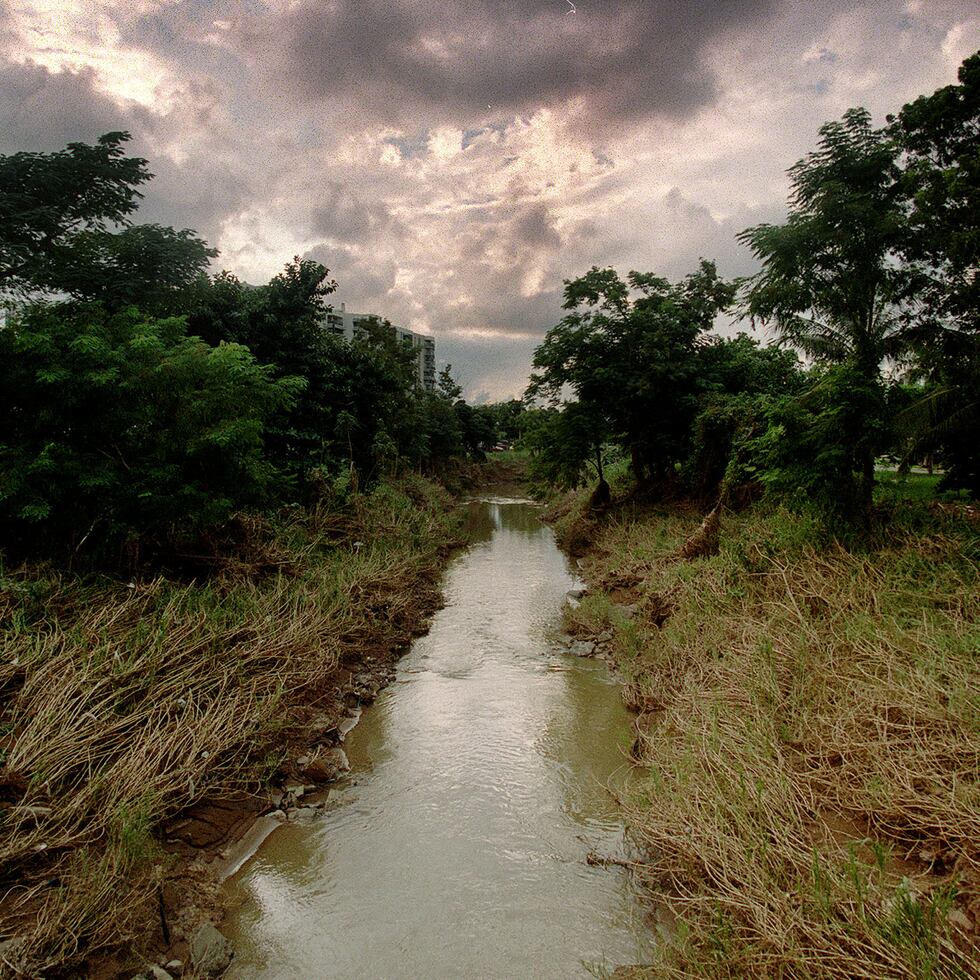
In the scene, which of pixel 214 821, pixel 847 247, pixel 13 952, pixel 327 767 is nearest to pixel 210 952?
pixel 13 952

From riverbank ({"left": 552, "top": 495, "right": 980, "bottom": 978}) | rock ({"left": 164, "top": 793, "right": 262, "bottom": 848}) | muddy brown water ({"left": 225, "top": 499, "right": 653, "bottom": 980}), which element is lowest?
muddy brown water ({"left": 225, "top": 499, "right": 653, "bottom": 980})

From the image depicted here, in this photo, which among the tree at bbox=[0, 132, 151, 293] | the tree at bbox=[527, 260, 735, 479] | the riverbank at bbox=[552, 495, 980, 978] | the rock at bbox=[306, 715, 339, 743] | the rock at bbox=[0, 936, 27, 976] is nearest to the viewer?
the riverbank at bbox=[552, 495, 980, 978]

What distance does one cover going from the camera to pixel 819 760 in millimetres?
4941

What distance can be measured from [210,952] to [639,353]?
53.8 feet

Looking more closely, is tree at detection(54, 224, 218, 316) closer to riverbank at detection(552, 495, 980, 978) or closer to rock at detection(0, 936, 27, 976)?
rock at detection(0, 936, 27, 976)

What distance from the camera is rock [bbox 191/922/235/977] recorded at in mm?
4062

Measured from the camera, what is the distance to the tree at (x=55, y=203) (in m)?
10.1

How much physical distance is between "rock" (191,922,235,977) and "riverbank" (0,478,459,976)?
0.56ft

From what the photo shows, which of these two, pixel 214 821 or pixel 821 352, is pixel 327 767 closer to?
pixel 214 821

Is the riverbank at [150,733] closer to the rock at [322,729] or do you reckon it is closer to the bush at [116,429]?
the rock at [322,729]

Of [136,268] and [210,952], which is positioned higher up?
[136,268]

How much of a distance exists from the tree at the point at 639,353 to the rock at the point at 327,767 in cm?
1266

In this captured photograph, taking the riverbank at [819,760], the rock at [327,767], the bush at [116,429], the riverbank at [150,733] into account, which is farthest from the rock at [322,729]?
the bush at [116,429]

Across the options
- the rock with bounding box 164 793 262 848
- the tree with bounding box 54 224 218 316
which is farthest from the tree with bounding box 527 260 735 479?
the rock with bounding box 164 793 262 848
